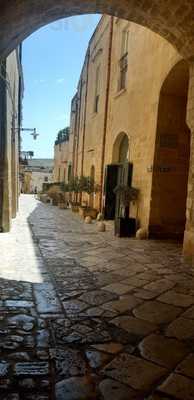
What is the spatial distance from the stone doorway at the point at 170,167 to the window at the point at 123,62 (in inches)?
120

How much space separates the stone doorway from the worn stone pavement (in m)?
2.26

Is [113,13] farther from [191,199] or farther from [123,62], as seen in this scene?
[123,62]

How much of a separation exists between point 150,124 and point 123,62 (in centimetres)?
357

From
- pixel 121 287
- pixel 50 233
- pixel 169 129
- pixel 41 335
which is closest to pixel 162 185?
pixel 169 129

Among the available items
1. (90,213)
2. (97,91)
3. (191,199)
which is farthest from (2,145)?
(97,91)

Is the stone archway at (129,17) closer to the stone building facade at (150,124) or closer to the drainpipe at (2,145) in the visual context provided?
the stone building facade at (150,124)

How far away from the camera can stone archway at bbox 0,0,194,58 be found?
4156 millimetres

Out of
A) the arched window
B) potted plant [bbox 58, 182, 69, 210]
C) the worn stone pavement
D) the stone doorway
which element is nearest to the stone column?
the worn stone pavement

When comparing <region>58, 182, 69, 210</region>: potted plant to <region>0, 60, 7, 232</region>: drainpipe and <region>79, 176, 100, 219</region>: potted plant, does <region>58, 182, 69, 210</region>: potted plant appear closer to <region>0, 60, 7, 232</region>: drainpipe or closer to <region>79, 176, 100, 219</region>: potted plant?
<region>79, 176, 100, 219</region>: potted plant

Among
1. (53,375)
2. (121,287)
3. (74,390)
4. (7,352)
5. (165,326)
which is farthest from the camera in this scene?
(121,287)

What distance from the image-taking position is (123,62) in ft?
32.6

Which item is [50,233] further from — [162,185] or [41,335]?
[41,335]

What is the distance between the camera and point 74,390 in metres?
1.76

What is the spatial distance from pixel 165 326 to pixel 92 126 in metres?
11.6
